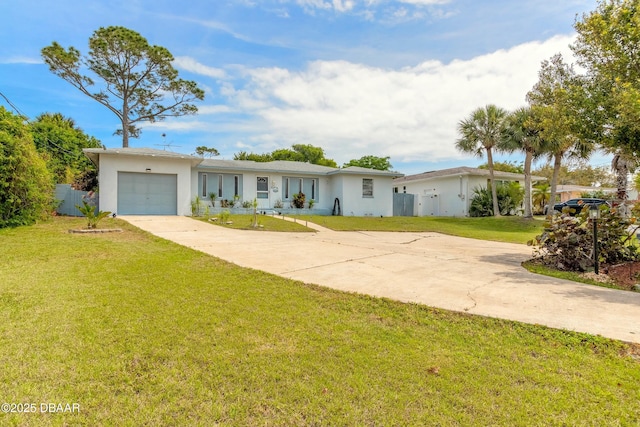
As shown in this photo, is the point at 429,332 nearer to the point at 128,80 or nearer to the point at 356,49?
the point at 356,49

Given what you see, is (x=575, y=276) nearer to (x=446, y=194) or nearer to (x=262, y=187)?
(x=262, y=187)

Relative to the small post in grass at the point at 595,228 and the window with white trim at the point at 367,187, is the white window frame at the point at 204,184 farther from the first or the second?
the small post in grass at the point at 595,228

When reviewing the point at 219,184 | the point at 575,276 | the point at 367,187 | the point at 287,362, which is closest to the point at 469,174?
the point at 367,187

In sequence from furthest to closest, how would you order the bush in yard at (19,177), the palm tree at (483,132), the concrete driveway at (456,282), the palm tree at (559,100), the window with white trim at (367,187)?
1. the window with white trim at (367,187)
2. the palm tree at (483,132)
3. the bush in yard at (19,177)
4. the palm tree at (559,100)
5. the concrete driveway at (456,282)

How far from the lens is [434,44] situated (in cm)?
1284

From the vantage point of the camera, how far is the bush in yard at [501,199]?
25094 mm

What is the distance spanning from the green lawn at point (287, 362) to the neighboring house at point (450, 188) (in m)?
24.1

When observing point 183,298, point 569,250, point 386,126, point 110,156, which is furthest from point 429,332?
point 386,126

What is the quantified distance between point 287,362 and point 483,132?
24093mm

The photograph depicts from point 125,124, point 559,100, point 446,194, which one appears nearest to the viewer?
point 559,100

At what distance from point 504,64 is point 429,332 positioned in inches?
498

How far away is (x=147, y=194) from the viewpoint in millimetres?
17625

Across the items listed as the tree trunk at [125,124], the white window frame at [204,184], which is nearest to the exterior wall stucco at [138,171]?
the white window frame at [204,184]

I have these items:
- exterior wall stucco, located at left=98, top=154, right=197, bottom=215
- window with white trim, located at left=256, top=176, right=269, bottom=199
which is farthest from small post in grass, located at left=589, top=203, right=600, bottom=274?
window with white trim, located at left=256, top=176, right=269, bottom=199
